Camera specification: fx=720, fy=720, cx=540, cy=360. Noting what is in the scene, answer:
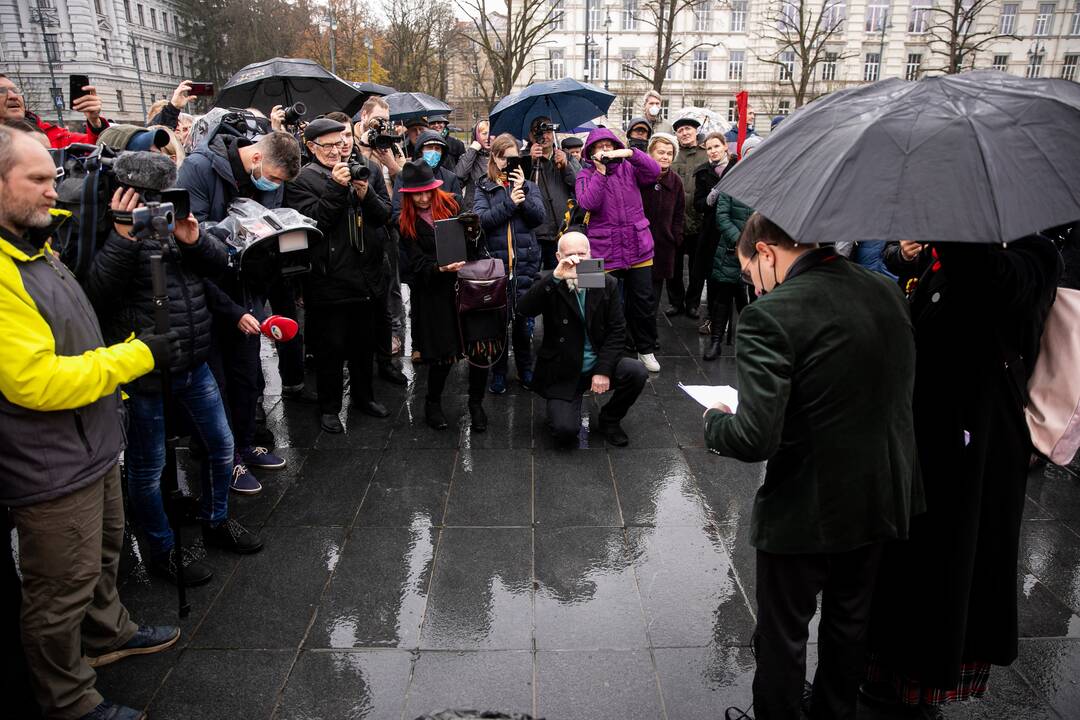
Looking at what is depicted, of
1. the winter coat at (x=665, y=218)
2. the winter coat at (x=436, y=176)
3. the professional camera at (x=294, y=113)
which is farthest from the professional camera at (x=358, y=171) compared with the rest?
the winter coat at (x=665, y=218)

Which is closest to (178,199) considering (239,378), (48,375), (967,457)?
(48,375)

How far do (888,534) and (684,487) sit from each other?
8.27 feet

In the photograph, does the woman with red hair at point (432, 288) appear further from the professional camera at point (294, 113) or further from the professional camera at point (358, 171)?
the professional camera at point (294, 113)

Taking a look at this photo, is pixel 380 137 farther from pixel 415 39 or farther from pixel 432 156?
pixel 415 39

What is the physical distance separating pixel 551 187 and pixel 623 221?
0.99 metres

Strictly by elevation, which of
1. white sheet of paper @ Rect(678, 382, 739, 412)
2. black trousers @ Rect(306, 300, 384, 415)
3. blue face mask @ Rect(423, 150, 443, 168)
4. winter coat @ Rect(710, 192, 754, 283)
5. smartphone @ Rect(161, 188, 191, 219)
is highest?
smartphone @ Rect(161, 188, 191, 219)

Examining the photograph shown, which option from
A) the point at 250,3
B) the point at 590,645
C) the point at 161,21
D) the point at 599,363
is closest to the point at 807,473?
the point at 590,645

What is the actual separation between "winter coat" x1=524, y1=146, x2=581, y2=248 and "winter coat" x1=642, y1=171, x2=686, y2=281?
931 millimetres

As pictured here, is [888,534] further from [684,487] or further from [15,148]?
[15,148]

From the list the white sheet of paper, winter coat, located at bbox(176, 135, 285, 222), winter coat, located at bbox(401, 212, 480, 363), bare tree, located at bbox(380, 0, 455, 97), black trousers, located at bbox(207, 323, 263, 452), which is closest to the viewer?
the white sheet of paper

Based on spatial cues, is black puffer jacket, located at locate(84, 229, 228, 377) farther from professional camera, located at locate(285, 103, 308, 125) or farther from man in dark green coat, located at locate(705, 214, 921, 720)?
professional camera, located at locate(285, 103, 308, 125)

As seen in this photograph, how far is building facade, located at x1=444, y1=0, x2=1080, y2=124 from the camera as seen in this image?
57812mm

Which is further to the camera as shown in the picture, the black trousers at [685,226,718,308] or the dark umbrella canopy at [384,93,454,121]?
the dark umbrella canopy at [384,93,454,121]

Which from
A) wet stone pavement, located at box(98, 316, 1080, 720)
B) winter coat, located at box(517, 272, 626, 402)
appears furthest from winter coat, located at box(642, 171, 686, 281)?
wet stone pavement, located at box(98, 316, 1080, 720)
